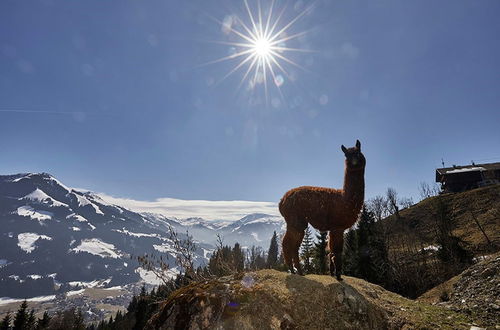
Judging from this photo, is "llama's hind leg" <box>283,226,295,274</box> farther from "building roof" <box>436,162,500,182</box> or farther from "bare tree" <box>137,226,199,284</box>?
"building roof" <box>436,162,500,182</box>

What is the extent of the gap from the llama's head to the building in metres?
76.9

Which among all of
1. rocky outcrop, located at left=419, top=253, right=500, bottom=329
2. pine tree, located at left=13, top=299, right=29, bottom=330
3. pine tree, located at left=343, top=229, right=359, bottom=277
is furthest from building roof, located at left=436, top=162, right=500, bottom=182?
pine tree, located at left=13, top=299, right=29, bottom=330

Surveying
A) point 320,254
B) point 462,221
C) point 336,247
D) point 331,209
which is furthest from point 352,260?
point 331,209

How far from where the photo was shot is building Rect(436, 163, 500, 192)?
213 ft

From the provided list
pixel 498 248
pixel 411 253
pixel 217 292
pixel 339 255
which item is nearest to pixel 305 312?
pixel 217 292

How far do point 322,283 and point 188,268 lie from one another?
123 inches

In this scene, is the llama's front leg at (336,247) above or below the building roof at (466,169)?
below

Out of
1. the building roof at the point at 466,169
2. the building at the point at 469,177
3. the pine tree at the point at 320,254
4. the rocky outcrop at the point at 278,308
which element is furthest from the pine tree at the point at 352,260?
the building roof at the point at 466,169

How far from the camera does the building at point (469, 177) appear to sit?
213ft

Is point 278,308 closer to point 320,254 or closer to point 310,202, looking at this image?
point 310,202

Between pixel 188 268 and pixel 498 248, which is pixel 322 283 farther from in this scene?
pixel 498 248

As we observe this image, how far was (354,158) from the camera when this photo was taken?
7.35m

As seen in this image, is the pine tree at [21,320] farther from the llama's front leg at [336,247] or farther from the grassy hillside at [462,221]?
the grassy hillside at [462,221]

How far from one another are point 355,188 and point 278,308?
3.94 m
